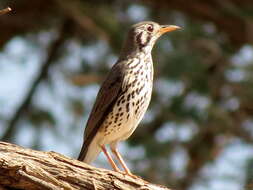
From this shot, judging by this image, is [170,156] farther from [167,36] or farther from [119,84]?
[119,84]

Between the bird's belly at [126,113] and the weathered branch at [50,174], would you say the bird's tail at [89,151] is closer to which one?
the bird's belly at [126,113]

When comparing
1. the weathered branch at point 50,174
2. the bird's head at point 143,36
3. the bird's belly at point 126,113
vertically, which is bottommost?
the weathered branch at point 50,174

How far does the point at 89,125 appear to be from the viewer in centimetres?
827

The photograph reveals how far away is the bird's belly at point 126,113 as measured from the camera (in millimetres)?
8008

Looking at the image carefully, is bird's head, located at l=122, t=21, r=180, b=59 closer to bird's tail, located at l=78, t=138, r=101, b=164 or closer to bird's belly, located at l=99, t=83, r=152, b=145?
bird's belly, located at l=99, t=83, r=152, b=145

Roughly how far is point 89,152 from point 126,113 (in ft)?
2.25

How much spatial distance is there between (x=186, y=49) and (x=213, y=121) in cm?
121

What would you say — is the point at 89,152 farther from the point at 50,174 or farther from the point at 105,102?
the point at 50,174

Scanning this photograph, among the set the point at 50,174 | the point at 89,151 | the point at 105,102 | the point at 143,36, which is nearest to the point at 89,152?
the point at 89,151

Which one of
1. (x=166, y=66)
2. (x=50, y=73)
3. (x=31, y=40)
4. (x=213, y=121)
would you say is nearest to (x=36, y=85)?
(x=50, y=73)

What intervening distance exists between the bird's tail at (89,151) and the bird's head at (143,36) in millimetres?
1232

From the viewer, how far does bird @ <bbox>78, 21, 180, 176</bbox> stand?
26.4 feet

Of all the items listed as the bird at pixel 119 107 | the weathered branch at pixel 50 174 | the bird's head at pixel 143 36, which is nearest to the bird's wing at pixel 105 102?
the bird at pixel 119 107

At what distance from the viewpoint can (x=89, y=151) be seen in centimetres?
829
